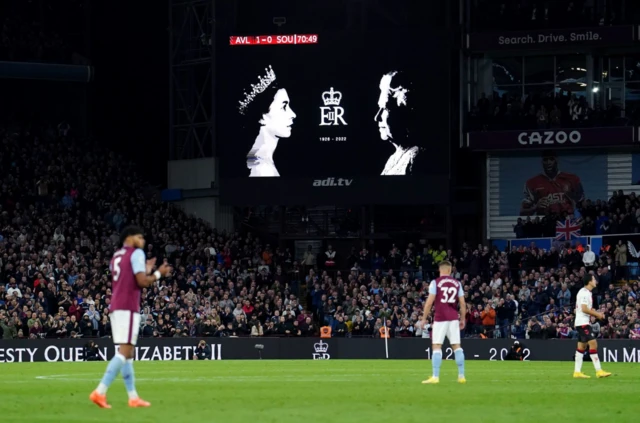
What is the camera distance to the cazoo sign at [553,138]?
53594 mm

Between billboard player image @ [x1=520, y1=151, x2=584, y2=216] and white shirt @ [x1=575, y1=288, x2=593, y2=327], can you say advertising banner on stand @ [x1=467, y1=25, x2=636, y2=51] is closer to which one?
billboard player image @ [x1=520, y1=151, x2=584, y2=216]

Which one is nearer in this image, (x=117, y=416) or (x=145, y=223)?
(x=117, y=416)

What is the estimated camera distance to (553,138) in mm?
54625

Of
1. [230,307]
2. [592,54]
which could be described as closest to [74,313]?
[230,307]

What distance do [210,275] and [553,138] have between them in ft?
49.7

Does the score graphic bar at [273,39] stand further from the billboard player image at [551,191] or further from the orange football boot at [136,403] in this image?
the orange football boot at [136,403]

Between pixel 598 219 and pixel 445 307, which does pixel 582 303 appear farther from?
pixel 598 219

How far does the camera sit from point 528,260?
5081cm

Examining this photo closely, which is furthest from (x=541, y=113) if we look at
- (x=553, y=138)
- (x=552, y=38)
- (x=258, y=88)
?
(x=258, y=88)

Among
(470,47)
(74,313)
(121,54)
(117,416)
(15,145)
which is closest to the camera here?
(117,416)

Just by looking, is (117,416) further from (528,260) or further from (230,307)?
(528,260)

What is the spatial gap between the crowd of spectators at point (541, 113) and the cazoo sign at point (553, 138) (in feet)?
1.13

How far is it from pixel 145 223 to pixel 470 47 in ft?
50.5

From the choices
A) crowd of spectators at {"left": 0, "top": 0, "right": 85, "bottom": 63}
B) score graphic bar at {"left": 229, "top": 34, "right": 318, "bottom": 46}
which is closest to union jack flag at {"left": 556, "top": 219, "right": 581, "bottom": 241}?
score graphic bar at {"left": 229, "top": 34, "right": 318, "bottom": 46}
